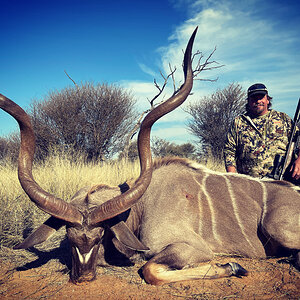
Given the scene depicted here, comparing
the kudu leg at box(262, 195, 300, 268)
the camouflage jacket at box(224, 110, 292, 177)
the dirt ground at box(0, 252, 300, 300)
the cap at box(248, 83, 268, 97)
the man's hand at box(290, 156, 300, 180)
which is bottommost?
the dirt ground at box(0, 252, 300, 300)

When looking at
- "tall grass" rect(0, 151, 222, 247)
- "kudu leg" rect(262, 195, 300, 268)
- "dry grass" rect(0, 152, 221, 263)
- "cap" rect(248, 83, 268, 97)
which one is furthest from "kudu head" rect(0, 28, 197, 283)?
"cap" rect(248, 83, 268, 97)

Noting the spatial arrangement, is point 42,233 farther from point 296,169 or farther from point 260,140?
point 260,140

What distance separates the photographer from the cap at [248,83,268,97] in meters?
4.28

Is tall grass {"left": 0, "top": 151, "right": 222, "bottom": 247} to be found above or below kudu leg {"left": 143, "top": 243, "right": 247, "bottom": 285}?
above

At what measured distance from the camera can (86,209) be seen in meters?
2.77

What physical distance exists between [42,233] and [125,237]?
88 centimetres

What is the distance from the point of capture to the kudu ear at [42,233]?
2.60m

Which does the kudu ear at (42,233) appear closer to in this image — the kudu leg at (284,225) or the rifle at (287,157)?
the kudu leg at (284,225)

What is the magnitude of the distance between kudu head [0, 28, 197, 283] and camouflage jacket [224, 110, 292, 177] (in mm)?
2237

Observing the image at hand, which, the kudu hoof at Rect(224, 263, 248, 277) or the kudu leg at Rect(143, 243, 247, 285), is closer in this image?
the kudu leg at Rect(143, 243, 247, 285)

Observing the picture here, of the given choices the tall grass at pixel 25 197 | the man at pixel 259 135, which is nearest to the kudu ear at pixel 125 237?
the tall grass at pixel 25 197

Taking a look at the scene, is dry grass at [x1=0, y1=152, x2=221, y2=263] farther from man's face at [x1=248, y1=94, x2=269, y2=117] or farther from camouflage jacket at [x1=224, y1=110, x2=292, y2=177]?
man's face at [x1=248, y1=94, x2=269, y2=117]

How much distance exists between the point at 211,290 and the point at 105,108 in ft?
36.0

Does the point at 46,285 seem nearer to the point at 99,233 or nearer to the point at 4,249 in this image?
the point at 99,233
